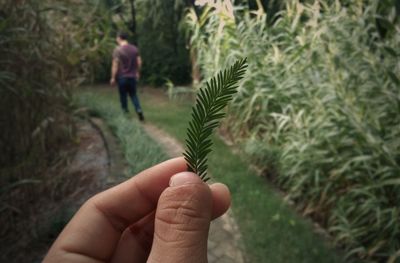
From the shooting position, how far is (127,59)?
4.83 metres

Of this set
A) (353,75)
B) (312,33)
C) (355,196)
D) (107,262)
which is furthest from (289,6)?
(107,262)

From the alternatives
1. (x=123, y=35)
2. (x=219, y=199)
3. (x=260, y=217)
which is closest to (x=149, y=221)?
(x=219, y=199)

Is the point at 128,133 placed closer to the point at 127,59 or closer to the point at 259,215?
the point at 127,59

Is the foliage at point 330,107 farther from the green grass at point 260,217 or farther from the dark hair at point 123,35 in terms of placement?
the dark hair at point 123,35

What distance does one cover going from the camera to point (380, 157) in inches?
98.0

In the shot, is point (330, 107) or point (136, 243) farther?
point (330, 107)

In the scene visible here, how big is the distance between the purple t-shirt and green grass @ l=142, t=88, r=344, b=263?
160cm

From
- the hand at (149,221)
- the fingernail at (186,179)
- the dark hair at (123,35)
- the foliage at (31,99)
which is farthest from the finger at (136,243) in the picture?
the dark hair at (123,35)

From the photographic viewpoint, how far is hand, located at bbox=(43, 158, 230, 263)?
792 millimetres

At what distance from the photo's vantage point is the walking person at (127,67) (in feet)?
15.1

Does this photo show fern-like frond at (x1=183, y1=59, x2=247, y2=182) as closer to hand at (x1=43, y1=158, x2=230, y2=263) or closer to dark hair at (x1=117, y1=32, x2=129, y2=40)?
hand at (x1=43, y1=158, x2=230, y2=263)

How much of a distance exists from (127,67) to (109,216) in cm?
402

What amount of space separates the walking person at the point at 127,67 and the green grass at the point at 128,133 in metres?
0.26

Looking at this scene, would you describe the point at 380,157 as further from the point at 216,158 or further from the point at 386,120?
the point at 216,158
